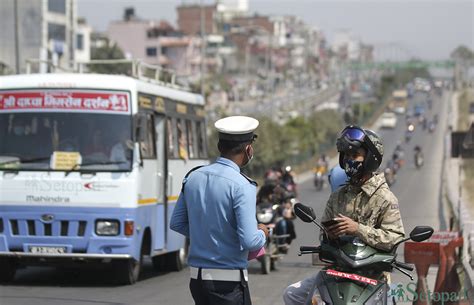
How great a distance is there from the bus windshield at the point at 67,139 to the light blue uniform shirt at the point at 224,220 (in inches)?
321

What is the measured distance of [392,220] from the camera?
627 centimetres

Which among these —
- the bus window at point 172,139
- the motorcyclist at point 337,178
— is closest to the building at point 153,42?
the bus window at point 172,139

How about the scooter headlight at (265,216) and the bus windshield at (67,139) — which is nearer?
the bus windshield at (67,139)

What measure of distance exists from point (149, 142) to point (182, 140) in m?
2.30

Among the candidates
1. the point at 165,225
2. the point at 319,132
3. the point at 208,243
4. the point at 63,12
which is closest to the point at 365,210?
the point at 208,243

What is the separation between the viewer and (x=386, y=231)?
20.4ft

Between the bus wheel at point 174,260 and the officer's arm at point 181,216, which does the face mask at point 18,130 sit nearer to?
the bus wheel at point 174,260

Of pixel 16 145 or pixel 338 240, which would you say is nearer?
pixel 338 240

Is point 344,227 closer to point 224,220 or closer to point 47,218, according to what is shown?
point 224,220

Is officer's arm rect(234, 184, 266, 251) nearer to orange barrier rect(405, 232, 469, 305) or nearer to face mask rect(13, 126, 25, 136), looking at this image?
orange barrier rect(405, 232, 469, 305)

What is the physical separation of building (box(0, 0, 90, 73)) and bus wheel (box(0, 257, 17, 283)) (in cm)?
5939

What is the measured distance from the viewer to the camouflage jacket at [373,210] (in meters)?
6.13

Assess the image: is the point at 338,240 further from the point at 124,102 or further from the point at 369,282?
the point at 124,102

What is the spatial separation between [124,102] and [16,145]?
1.53m
